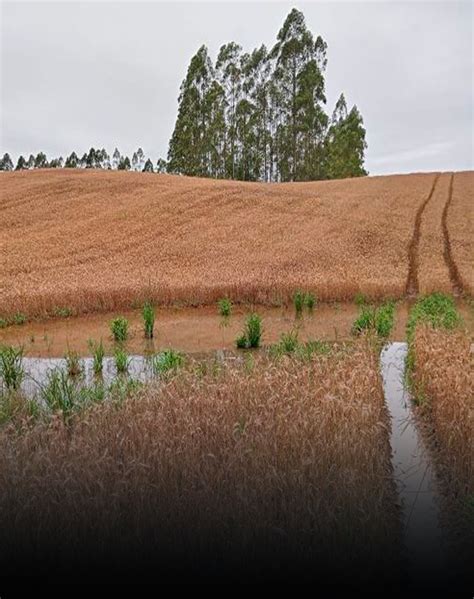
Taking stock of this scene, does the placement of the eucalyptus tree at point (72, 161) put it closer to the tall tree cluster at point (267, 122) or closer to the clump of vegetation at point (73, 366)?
the tall tree cluster at point (267, 122)

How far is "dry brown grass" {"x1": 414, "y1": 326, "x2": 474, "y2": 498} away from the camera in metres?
7.00

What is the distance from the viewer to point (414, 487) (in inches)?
279

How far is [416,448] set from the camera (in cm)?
827

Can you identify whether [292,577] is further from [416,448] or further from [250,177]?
[250,177]

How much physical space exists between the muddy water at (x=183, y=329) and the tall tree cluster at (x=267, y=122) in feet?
150

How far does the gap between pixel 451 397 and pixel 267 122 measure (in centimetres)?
6215

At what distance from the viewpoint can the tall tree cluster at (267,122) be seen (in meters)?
63.3

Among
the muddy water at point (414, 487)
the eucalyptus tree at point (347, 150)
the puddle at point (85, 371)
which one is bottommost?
the muddy water at point (414, 487)

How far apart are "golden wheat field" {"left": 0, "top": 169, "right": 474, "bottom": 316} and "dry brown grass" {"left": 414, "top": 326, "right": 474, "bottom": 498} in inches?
415

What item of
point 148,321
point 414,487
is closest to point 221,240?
point 148,321

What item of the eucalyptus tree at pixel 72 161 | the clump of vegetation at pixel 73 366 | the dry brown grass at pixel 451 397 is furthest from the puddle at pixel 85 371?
the eucalyptus tree at pixel 72 161

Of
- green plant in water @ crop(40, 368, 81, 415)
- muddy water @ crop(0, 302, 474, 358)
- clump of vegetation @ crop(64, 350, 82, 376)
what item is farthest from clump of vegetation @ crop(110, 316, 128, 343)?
green plant in water @ crop(40, 368, 81, 415)

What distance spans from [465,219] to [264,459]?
31.0m

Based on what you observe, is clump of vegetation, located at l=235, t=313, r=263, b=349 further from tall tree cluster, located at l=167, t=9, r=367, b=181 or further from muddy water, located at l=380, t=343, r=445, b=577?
tall tree cluster, located at l=167, t=9, r=367, b=181
